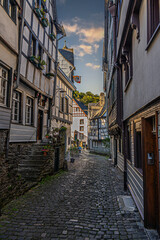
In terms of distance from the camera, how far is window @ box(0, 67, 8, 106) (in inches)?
260

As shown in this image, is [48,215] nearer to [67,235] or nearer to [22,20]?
[67,235]

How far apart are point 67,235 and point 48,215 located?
1.14 m

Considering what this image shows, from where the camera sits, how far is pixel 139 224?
418 cm

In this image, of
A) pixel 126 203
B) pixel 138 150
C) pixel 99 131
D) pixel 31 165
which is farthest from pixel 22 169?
pixel 99 131

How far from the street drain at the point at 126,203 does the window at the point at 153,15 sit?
178 inches

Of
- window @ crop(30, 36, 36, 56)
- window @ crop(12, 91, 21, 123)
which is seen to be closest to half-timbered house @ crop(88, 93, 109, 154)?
window @ crop(30, 36, 36, 56)

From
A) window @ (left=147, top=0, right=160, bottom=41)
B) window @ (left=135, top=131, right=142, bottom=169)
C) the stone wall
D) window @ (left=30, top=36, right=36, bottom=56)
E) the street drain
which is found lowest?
the street drain

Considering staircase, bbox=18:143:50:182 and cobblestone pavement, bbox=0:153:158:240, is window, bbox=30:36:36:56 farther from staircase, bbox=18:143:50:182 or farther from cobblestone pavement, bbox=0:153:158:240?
cobblestone pavement, bbox=0:153:158:240

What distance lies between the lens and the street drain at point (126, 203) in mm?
5148

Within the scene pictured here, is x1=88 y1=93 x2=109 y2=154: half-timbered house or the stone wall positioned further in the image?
x1=88 y1=93 x2=109 y2=154: half-timbered house

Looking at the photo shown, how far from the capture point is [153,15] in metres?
3.51

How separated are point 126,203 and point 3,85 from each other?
598 cm

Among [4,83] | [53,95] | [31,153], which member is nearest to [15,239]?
[4,83]

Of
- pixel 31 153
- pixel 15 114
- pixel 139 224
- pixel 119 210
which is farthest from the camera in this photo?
pixel 31 153
